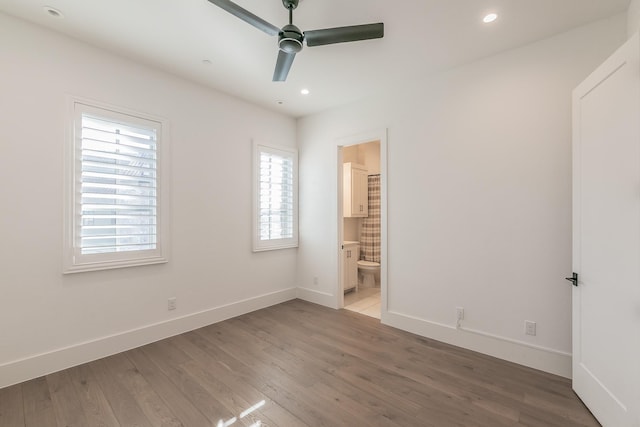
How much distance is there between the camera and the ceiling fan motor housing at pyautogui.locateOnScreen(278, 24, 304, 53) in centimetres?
194

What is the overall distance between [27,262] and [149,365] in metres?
1.35

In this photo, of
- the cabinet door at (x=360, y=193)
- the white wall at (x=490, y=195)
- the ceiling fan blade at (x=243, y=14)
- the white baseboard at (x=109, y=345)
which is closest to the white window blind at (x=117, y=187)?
the white baseboard at (x=109, y=345)

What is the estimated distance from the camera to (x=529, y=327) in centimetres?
255

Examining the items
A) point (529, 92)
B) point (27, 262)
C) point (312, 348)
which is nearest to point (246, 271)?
point (312, 348)

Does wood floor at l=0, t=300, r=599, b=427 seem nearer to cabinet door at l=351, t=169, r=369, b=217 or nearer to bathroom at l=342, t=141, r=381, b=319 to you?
bathroom at l=342, t=141, r=381, b=319

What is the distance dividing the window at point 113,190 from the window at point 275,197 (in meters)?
1.29

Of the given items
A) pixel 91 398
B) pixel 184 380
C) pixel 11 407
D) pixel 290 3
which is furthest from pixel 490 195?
pixel 11 407

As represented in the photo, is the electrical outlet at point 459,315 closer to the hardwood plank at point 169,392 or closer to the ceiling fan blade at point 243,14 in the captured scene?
the hardwood plank at point 169,392

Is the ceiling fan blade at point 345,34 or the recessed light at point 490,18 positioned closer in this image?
the ceiling fan blade at point 345,34

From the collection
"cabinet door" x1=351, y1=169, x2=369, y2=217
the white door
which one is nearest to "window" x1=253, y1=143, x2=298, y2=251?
"cabinet door" x1=351, y1=169, x2=369, y2=217

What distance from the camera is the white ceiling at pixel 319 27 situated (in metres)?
2.12

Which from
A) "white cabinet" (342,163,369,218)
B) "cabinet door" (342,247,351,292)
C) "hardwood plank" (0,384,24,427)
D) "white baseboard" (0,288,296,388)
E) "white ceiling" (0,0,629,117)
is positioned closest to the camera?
"hardwood plank" (0,384,24,427)

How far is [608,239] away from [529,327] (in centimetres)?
116

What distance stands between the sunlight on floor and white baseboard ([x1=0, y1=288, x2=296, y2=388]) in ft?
4.87
